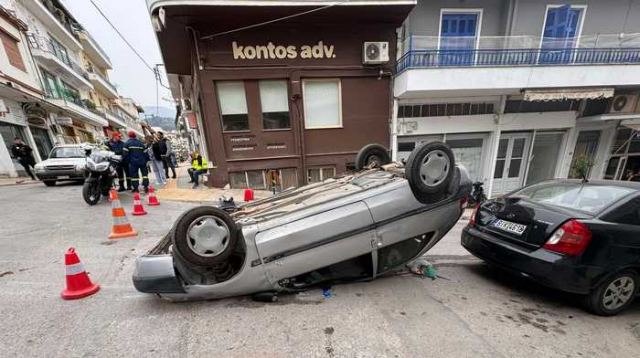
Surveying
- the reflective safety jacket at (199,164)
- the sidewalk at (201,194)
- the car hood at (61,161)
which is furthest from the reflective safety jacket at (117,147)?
the car hood at (61,161)

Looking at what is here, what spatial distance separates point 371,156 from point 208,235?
2.88 meters

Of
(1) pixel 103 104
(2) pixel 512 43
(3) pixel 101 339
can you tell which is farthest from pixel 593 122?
(1) pixel 103 104

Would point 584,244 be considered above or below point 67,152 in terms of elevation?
below

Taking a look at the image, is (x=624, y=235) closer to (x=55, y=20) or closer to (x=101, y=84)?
(x=55, y=20)

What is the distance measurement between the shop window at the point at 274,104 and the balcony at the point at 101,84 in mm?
27953

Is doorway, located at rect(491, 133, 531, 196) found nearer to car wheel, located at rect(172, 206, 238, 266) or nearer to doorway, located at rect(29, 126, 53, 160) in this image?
car wheel, located at rect(172, 206, 238, 266)

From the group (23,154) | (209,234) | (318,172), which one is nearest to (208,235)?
(209,234)

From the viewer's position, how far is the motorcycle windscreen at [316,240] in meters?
2.17

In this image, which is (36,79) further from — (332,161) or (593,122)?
(593,122)

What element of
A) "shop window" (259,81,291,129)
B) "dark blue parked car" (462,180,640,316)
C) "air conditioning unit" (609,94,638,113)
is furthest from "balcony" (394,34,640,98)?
"dark blue parked car" (462,180,640,316)

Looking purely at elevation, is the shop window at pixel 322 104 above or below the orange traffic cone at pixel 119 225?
above

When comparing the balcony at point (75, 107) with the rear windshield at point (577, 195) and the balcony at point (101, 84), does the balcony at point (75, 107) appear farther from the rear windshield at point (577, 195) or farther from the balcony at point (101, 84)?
the rear windshield at point (577, 195)

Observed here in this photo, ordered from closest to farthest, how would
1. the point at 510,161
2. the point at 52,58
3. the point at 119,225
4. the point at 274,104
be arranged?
the point at 119,225, the point at 274,104, the point at 510,161, the point at 52,58

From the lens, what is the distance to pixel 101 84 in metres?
26.7
